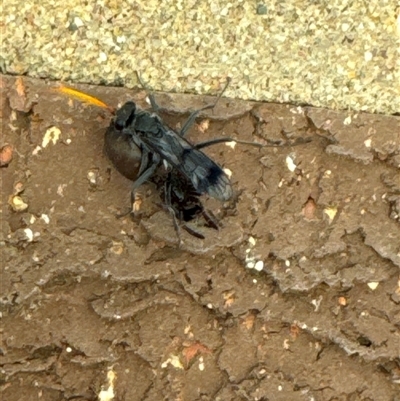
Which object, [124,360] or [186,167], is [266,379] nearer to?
[124,360]

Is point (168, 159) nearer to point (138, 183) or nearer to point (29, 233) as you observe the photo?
point (138, 183)

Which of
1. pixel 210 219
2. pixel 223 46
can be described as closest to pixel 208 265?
pixel 210 219

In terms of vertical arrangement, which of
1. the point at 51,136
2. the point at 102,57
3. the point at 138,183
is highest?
the point at 102,57

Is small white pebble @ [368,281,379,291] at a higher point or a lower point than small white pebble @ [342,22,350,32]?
lower

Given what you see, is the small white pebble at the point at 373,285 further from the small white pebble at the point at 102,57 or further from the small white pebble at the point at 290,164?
the small white pebble at the point at 102,57

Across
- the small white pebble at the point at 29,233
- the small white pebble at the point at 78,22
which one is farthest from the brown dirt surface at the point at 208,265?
the small white pebble at the point at 78,22

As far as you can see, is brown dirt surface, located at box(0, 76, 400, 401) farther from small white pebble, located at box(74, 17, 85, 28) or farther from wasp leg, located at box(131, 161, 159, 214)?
small white pebble, located at box(74, 17, 85, 28)

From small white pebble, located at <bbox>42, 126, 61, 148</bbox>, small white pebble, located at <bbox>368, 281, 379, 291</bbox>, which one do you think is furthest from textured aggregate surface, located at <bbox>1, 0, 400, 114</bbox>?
small white pebble, located at <bbox>368, 281, 379, 291</bbox>
